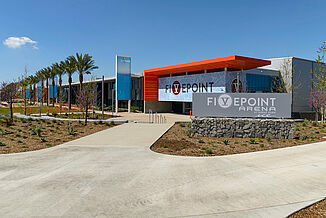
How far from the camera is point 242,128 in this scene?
16.1 metres

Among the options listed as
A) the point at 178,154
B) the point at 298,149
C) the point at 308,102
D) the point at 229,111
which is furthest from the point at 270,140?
the point at 308,102

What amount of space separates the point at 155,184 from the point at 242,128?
1058 cm

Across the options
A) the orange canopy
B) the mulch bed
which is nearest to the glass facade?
the orange canopy

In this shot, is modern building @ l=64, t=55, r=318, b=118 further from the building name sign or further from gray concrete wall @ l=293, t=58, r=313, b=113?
the building name sign

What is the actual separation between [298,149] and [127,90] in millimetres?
33428

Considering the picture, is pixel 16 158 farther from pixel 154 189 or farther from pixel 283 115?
pixel 283 115

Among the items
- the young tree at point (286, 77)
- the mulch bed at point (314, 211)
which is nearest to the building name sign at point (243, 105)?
the mulch bed at point (314, 211)

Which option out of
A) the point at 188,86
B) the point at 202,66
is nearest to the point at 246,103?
the point at 202,66

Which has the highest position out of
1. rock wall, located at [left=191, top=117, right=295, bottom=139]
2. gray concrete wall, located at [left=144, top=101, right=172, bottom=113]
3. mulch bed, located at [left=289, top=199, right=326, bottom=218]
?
gray concrete wall, located at [left=144, top=101, right=172, bottom=113]

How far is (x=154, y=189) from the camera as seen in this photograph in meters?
6.81

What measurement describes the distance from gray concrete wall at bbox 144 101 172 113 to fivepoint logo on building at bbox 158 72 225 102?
6.32 ft

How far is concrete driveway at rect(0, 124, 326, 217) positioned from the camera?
561 cm

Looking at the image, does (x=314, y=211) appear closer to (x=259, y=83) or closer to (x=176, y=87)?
(x=176, y=87)

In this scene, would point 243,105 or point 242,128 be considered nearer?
point 242,128
